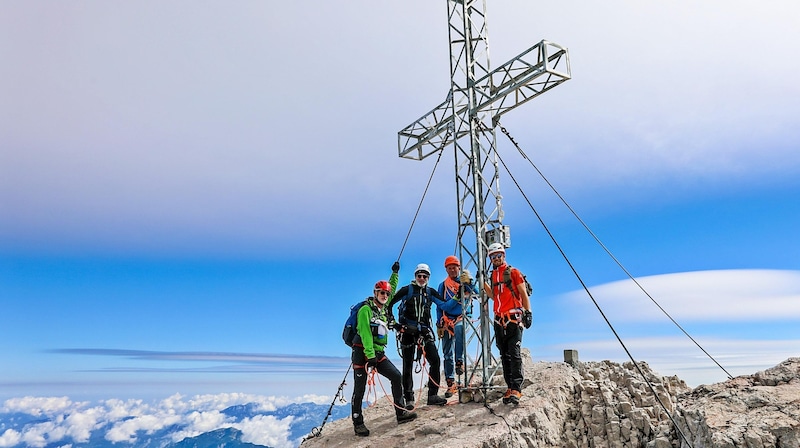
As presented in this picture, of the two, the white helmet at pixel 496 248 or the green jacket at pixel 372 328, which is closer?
the green jacket at pixel 372 328

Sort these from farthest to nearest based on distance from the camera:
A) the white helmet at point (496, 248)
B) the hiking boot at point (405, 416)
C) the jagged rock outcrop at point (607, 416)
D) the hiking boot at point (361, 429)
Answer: the hiking boot at point (361, 429)
the hiking boot at point (405, 416)
the white helmet at point (496, 248)
the jagged rock outcrop at point (607, 416)

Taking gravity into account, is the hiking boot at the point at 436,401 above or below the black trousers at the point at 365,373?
below

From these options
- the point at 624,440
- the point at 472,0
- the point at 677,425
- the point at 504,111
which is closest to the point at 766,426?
the point at 677,425

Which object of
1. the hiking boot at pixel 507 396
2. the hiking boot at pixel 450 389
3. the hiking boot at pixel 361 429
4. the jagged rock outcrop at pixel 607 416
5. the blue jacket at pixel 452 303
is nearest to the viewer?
the jagged rock outcrop at pixel 607 416

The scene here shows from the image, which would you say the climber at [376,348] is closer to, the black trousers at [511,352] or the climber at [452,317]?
the climber at [452,317]

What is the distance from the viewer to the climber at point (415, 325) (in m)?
10.8

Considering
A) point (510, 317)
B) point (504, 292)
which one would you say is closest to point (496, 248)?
point (504, 292)

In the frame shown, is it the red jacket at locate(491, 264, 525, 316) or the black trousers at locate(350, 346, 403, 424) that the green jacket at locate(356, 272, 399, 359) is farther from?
the red jacket at locate(491, 264, 525, 316)

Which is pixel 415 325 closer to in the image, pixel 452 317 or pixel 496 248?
pixel 452 317

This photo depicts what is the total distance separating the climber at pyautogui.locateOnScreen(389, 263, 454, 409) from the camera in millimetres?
10750

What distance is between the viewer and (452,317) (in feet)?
37.2

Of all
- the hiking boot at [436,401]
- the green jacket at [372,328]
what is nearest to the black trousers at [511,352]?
the hiking boot at [436,401]

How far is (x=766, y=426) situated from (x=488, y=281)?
17.3ft

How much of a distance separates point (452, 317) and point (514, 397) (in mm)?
2206
